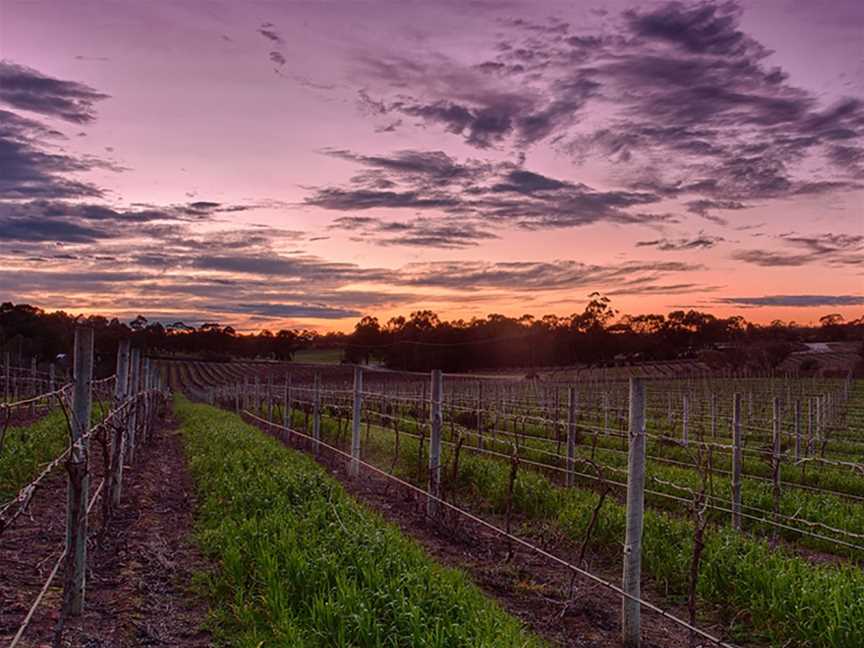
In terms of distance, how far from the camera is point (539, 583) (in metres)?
8.29

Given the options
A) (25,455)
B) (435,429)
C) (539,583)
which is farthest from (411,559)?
(25,455)

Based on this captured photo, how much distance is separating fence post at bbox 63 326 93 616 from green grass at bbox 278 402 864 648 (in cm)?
543

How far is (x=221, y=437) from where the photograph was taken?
18.4m

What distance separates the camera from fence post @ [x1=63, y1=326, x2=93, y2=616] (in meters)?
5.92

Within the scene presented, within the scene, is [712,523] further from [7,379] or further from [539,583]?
[7,379]

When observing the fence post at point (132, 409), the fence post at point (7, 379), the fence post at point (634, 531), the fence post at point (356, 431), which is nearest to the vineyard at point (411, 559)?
the fence post at point (634, 531)

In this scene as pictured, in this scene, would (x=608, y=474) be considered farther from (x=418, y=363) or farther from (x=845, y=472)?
(x=418, y=363)

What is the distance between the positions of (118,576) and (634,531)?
5.09 metres

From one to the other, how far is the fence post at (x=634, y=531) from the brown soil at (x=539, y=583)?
0.22 m

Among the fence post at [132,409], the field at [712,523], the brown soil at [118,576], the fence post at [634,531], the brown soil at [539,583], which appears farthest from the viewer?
the fence post at [132,409]

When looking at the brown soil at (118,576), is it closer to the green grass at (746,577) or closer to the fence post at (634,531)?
the fence post at (634,531)

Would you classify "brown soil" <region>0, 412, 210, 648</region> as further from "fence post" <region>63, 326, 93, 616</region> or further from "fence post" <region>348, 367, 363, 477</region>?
"fence post" <region>348, 367, 363, 477</region>

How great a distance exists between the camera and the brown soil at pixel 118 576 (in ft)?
20.2

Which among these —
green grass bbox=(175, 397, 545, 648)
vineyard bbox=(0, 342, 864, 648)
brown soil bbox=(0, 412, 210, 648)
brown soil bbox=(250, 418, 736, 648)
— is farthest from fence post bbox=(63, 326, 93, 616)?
brown soil bbox=(250, 418, 736, 648)
